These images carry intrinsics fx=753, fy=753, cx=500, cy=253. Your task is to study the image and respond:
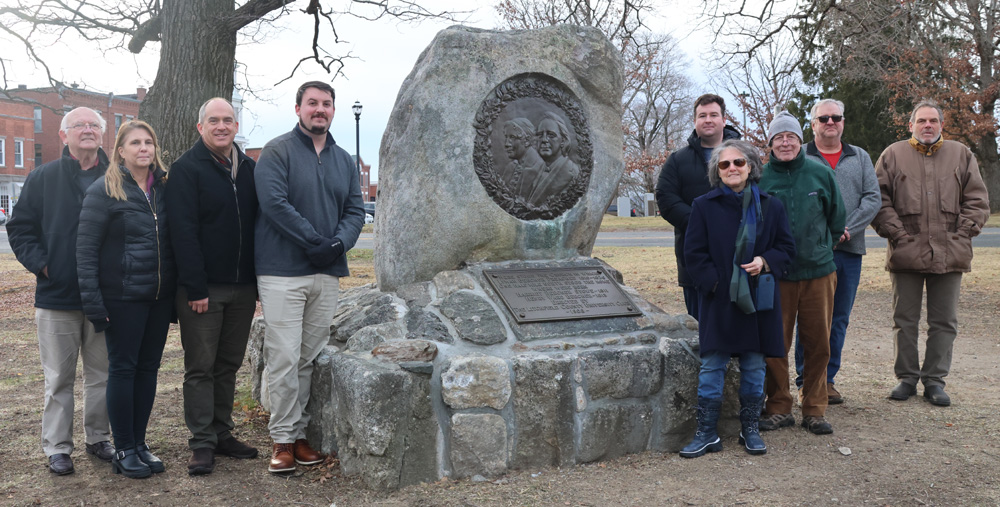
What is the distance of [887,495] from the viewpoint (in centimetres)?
346

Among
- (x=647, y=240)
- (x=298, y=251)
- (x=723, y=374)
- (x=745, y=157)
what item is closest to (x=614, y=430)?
(x=723, y=374)

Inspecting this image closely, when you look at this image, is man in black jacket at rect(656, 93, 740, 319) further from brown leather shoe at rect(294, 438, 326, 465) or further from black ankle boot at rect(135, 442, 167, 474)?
black ankle boot at rect(135, 442, 167, 474)

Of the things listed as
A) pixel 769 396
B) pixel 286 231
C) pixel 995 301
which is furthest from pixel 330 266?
pixel 995 301

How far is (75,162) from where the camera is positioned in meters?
3.84

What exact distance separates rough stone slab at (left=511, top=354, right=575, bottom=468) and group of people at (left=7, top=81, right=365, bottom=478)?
109 cm

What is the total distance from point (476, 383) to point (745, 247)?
1517 mm

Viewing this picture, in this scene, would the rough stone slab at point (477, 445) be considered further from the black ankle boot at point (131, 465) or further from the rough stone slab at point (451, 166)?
the black ankle boot at point (131, 465)

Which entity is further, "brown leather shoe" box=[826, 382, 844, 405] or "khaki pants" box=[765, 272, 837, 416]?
"brown leather shoe" box=[826, 382, 844, 405]

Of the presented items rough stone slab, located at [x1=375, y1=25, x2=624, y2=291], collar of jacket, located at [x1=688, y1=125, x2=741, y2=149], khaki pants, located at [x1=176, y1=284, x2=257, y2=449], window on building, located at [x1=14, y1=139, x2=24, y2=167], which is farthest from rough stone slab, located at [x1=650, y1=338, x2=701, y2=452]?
window on building, located at [x1=14, y1=139, x2=24, y2=167]

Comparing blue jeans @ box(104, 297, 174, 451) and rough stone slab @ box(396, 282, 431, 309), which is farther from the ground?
rough stone slab @ box(396, 282, 431, 309)

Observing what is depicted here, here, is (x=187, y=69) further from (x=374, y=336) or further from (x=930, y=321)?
(x=930, y=321)

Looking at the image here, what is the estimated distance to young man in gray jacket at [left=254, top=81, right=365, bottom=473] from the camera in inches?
147

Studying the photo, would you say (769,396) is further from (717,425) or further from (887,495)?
(887,495)

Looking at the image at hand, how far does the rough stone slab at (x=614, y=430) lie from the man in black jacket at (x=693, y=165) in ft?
4.25
